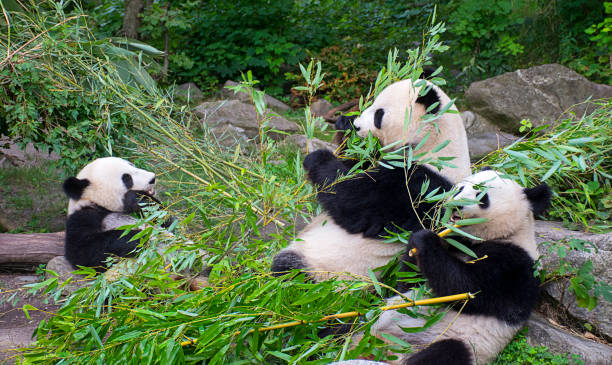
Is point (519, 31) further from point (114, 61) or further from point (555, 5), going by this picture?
point (114, 61)

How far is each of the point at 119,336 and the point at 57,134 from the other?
103 inches

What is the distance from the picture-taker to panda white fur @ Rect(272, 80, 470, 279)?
2.93 metres

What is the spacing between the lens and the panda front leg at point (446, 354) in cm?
247

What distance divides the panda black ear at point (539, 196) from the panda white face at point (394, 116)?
0.74 m

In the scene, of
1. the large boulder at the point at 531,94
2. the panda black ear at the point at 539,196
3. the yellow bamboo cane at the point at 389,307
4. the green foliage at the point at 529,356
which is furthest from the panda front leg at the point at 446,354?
the large boulder at the point at 531,94

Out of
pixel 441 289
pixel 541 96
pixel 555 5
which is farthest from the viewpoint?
pixel 555 5

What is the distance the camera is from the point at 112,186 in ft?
12.9

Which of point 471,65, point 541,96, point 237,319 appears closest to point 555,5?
point 471,65

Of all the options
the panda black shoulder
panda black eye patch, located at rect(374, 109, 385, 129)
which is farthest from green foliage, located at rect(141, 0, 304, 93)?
the panda black shoulder

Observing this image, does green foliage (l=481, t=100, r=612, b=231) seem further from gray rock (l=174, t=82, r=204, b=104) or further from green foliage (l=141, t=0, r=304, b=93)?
green foliage (l=141, t=0, r=304, b=93)

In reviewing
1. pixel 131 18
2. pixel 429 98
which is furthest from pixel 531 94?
pixel 131 18

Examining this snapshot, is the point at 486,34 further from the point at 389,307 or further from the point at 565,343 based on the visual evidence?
the point at 389,307

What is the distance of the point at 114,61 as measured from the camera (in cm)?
461

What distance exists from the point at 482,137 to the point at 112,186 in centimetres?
534
